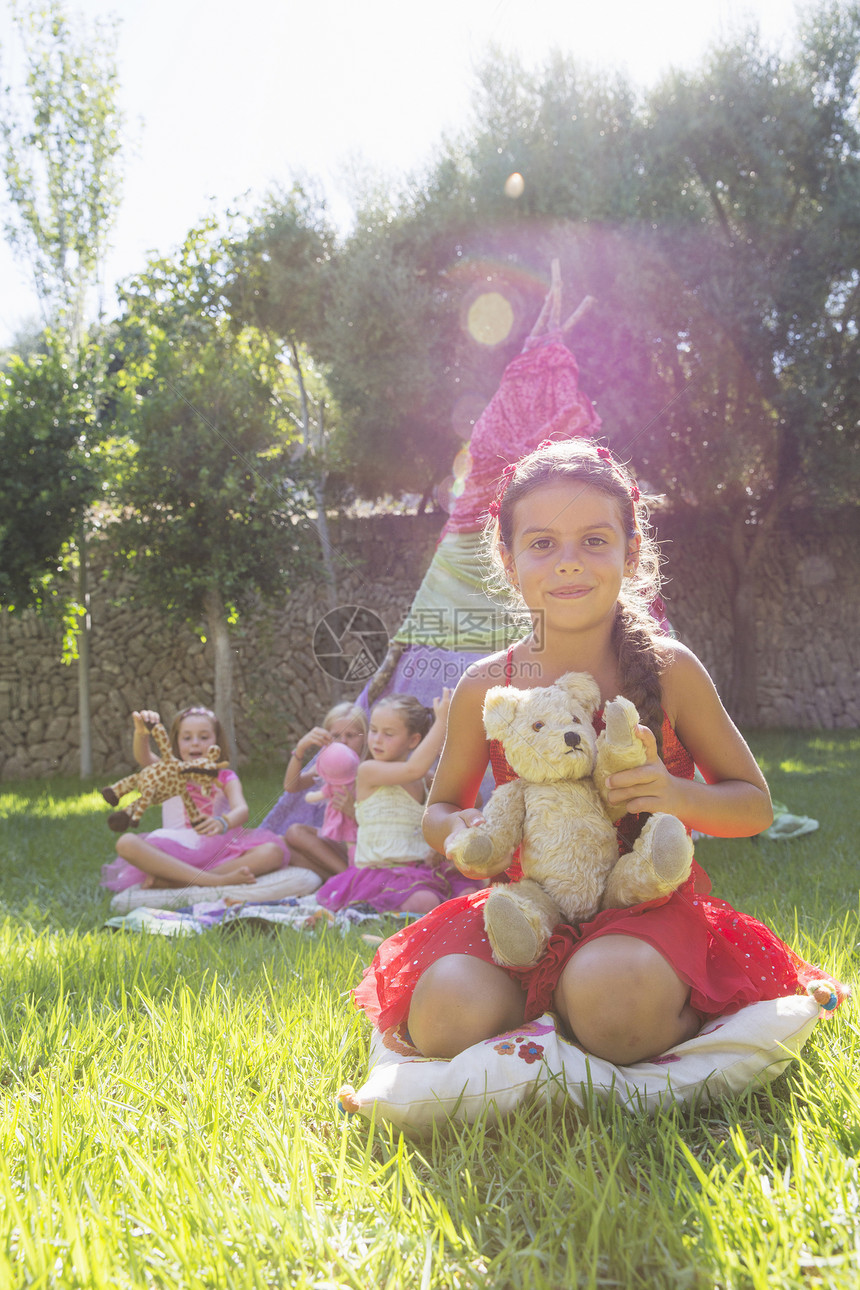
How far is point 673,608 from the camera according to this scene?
35.0 ft

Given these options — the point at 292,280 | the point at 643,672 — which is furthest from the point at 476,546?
the point at 292,280

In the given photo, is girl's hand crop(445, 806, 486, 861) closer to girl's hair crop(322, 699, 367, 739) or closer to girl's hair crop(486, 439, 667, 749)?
girl's hair crop(486, 439, 667, 749)

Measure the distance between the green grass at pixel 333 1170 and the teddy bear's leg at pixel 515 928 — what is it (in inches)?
9.3

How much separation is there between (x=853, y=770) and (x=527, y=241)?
5.88m

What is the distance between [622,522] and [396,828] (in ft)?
7.00

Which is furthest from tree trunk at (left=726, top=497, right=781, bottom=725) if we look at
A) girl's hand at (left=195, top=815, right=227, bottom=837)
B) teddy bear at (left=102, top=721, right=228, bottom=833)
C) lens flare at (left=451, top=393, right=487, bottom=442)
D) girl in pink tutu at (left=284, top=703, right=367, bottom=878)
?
girl's hand at (left=195, top=815, right=227, bottom=837)

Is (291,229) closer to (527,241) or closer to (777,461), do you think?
(527,241)

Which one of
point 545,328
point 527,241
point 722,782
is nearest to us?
point 722,782

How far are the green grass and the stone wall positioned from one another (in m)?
6.31

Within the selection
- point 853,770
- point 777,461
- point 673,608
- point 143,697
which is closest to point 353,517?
point 143,697

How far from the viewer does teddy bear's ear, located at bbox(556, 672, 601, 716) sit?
5.46 feet

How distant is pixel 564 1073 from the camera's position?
1.37 metres

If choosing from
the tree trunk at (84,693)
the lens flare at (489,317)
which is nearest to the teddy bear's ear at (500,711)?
the tree trunk at (84,693)

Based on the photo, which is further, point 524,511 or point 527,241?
point 527,241
